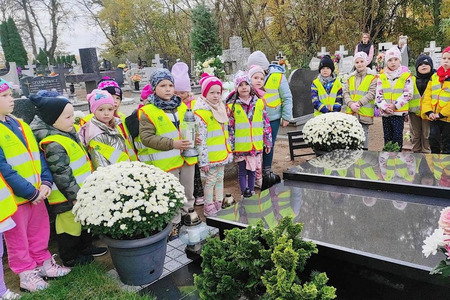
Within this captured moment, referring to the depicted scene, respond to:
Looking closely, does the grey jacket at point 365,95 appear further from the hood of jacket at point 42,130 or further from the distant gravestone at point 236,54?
the hood of jacket at point 42,130

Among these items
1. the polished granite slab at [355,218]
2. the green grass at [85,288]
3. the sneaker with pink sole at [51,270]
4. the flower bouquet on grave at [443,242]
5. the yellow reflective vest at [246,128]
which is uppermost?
the yellow reflective vest at [246,128]

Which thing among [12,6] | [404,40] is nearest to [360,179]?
[404,40]

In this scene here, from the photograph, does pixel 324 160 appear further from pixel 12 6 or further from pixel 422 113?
pixel 12 6

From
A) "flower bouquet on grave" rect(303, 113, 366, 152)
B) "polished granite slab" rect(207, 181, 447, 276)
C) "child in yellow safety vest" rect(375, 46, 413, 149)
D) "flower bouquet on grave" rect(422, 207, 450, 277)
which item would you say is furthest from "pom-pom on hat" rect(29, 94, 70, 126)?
"child in yellow safety vest" rect(375, 46, 413, 149)

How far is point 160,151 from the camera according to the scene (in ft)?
11.4

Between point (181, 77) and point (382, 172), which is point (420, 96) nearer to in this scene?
point (382, 172)

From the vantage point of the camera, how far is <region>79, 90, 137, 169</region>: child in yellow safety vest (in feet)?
10.3

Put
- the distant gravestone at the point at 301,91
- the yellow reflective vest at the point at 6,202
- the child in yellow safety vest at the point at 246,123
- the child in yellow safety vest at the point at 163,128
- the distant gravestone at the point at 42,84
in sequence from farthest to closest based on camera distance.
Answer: the distant gravestone at the point at 42,84
the distant gravestone at the point at 301,91
the child in yellow safety vest at the point at 246,123
the child in yellow safety vest at the point at 163,128
the yellow reflective vest at the point at 6,202

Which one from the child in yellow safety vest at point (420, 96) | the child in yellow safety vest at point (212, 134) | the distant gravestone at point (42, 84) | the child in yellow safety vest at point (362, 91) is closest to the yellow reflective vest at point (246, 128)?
the child in yellow safety vest at point (212, 134)

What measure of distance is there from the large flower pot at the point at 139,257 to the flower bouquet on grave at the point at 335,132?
9.06 ft

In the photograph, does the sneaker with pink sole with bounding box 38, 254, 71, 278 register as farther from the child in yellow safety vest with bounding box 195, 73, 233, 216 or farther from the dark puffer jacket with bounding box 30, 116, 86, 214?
the child in yellow safety vest with bounding box 195, 73, 233, 216

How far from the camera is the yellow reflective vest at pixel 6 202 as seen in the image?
2473mm

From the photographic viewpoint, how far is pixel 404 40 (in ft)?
37.7

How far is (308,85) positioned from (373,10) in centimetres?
1103
